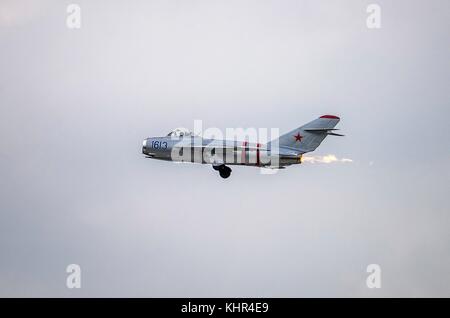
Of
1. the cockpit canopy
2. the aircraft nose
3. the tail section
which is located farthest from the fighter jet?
the aircraft nose

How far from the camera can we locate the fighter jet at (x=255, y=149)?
71.7 meters

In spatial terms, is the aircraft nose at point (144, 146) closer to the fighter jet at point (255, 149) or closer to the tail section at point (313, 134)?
the fighter jet at point (255, 149)

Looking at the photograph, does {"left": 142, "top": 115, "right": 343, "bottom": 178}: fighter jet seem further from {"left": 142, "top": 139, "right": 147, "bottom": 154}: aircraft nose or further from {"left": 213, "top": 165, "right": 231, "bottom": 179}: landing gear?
{"left": 142, "top": 139, "right": 147, "bottom": 154}: aircraft nose

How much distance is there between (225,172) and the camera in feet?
247

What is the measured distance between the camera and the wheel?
75.2 meters

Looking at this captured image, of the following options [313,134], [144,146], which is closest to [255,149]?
[313,134]

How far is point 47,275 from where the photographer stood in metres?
109

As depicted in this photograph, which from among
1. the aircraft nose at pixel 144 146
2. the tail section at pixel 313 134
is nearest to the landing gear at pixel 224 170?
the tail section at pixel 313 134

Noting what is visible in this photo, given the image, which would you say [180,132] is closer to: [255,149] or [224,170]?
[224,170]

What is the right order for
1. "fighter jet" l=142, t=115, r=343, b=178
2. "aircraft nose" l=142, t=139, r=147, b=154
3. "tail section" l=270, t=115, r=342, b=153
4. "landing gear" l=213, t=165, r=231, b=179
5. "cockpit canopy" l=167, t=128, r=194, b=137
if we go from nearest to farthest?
"fighter jet" l=142, t=115, r=343, b=178, "tail section" l=270, t=115, r=342, b=153, "landing gear" l=213, t=165, r=231, b=179, "cockpit canopy" l=167, t=128, r=194, b=137, "aircraft nose" l=142, t=139, r=147, b=154
